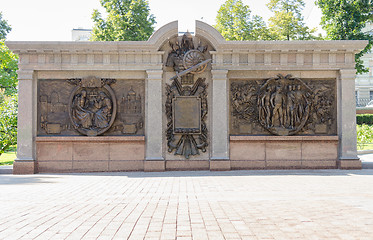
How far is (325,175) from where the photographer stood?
46.4 ft

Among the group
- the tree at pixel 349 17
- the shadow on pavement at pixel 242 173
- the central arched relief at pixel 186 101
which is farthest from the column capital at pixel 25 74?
the tree at pixel 349 17

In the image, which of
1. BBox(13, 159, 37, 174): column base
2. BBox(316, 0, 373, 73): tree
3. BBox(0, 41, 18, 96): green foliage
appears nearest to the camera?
BBox(13, 159, 37, 174): column base

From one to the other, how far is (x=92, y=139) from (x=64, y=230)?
33.6ft

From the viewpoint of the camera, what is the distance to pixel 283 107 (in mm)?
16266

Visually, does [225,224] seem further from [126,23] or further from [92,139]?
[126,23]

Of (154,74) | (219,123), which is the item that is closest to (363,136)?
(219,123)

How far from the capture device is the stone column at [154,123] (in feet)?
52.6

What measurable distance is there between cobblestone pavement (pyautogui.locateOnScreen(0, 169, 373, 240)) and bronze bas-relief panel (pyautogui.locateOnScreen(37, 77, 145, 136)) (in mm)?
3709

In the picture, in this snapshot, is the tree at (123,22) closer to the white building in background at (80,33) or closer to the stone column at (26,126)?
the stone column at (26,126)

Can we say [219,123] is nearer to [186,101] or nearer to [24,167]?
[186,101]

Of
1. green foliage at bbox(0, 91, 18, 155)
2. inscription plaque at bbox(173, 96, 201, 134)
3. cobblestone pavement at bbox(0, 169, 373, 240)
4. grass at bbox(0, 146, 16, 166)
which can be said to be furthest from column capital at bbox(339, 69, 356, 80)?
grass at bbox(0, 146, 16, 166)

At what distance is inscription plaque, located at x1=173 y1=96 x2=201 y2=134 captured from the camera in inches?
632

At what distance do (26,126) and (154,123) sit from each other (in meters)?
5.21

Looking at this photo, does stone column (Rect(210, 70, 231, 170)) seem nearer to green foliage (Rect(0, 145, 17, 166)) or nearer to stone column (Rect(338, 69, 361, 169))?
stone column (Rect(338, 69, 361, 169))
